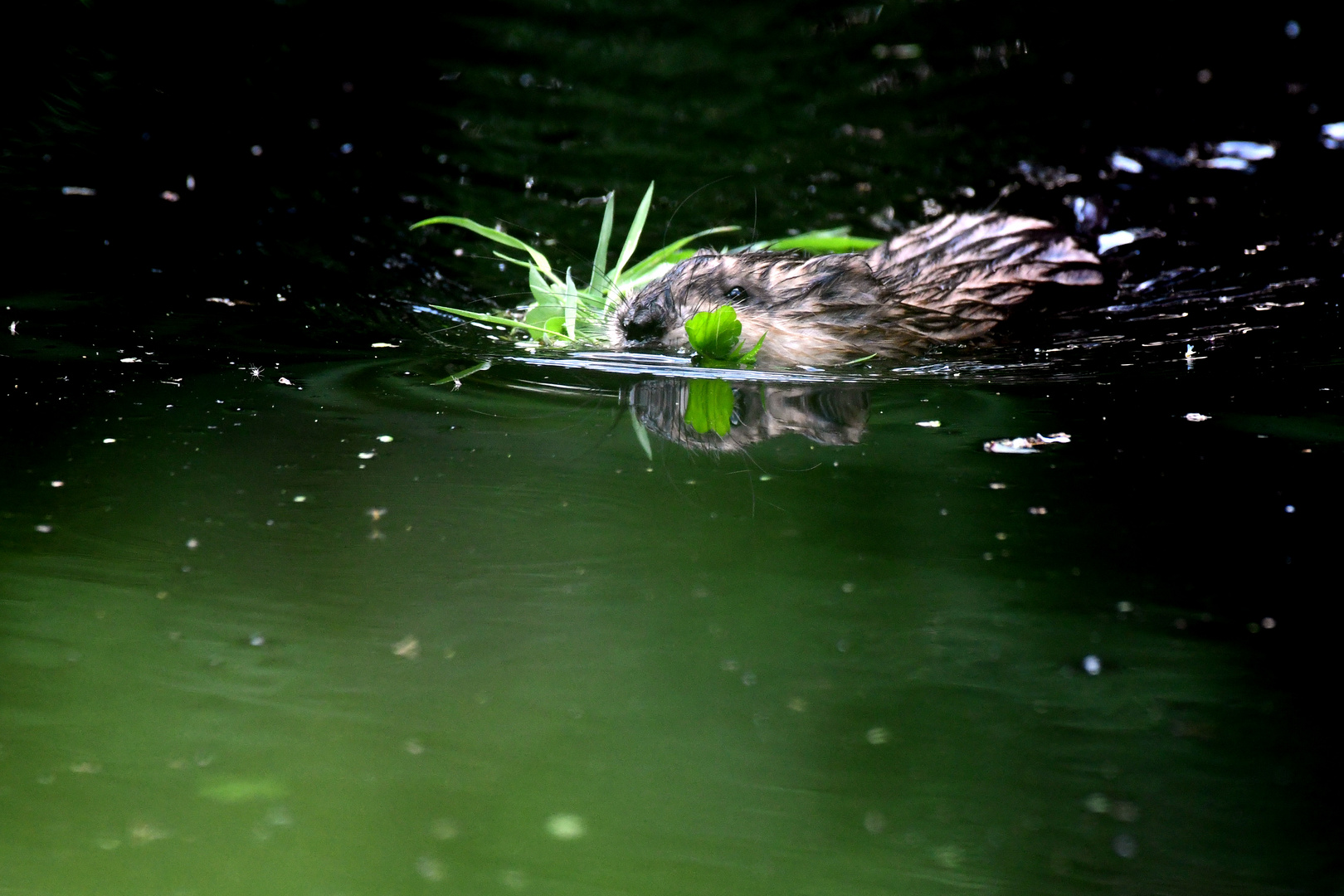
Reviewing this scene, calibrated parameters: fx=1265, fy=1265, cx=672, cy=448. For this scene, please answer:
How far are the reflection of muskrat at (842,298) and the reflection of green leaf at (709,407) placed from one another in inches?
11.7

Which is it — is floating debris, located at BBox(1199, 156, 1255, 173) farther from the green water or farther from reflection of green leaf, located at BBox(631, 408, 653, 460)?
reflection of green leaf, located at BBox(631, 408, 653, 460)

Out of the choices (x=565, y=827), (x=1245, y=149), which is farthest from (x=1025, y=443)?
(x=1245, y=149)

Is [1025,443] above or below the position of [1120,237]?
below

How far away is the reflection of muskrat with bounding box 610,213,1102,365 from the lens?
3.93 m

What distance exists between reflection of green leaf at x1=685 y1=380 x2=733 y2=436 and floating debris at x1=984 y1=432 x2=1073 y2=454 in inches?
25.8

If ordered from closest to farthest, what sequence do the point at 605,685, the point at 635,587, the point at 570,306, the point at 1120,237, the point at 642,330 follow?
the point at 605,685 → the point at 635,587 → the point at 642,330 → the point at 570,306 → the point at 1120,237

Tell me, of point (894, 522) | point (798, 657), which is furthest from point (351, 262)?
point (798, 657)

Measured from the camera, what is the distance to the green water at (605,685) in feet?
5.19

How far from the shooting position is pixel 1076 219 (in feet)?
18.1

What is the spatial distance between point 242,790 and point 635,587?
81 centimetres

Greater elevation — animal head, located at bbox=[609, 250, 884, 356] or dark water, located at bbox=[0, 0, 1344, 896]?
animal head, located at bbox=[609, 250, 884, 356]

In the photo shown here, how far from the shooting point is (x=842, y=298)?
4012 millimetres

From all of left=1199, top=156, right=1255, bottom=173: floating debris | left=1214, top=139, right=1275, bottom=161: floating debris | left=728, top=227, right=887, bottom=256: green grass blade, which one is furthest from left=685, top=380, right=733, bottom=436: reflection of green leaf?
left=1214, top=139, right=1275, bottom=161: floating debris

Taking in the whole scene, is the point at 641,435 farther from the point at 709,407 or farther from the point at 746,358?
the point at 746,358
